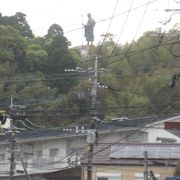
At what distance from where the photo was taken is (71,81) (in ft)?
149

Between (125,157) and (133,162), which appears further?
(125,157)

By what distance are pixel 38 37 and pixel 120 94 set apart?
11.1 m

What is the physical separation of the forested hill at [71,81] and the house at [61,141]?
1325 millimetres

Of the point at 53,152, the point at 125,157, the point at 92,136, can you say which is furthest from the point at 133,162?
the point at 53,152

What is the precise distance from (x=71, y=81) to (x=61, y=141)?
5.73 metres

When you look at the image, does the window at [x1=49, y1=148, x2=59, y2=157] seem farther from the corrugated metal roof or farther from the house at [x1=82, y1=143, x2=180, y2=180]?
the corrugated metal roof

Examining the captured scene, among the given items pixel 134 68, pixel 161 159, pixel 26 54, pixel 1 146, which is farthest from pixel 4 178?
pixel 161 159

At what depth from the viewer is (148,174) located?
26.3m

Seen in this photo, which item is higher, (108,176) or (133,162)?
(133,162)

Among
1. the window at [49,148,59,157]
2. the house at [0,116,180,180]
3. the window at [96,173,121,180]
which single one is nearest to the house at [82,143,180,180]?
the window at [96,173,121,180]

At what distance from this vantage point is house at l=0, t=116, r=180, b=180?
124ft

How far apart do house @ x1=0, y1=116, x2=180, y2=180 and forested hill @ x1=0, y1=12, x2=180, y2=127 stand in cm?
133

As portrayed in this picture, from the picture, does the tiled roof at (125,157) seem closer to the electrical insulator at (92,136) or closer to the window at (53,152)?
the electrical insulator at (92,136)

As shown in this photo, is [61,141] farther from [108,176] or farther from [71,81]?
A: [108,176]
